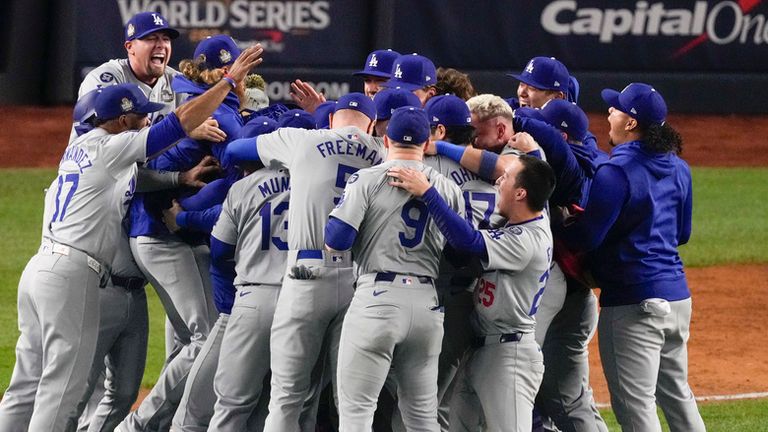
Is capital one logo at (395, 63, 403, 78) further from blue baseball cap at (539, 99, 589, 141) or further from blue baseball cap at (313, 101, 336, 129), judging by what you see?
blue baseball cap at (539, 99, 589, 141)

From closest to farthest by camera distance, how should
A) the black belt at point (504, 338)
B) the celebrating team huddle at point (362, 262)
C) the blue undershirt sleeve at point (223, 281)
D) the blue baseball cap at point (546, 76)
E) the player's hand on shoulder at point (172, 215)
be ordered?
the celebrating team huddle at point (362, 262)
the black belt at point (504, 338)
the blue undershirt sleeve at point (223, 281)
the player's hand on shoulder at point (172, 215)
the blue baseball cap at point (546, 76)

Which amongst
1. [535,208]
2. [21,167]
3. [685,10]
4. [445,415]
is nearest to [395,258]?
[535,208]

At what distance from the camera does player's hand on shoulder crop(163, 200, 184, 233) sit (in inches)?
264

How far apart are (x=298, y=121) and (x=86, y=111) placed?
39.6 inches

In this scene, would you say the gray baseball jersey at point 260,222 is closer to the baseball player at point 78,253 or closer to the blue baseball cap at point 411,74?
the baseball player at point 78,253

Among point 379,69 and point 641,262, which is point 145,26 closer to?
point 379,69

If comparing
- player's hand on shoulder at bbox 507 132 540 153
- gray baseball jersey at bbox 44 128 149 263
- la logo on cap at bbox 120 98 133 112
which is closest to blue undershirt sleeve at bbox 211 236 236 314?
gray baseball jersey at bbox 44 128 149 263

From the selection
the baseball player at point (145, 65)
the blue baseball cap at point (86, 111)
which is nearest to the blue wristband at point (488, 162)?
the blue baseball cap at point (86, 111)

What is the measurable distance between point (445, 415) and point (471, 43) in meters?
10.5

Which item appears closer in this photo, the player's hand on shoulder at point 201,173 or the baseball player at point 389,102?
the baseball player at point 389,102

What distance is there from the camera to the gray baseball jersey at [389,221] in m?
5.52

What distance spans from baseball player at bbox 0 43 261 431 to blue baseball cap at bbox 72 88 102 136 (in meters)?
0.06

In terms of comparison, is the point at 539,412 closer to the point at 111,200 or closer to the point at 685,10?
the point at 111,200

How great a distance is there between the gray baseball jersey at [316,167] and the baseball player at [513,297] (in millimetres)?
664
